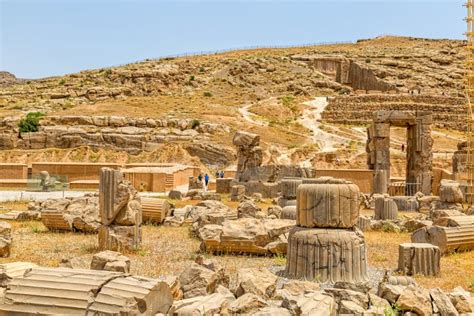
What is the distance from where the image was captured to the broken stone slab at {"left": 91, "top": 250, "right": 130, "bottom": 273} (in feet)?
22.8

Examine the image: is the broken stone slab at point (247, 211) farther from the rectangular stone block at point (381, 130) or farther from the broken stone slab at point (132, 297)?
the rectangular stone block at point (381, 130)

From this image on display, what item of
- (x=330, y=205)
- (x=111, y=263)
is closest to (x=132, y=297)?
(x=111, y=263)

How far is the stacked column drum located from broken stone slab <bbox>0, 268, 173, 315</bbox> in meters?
2.89

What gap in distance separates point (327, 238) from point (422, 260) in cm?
185

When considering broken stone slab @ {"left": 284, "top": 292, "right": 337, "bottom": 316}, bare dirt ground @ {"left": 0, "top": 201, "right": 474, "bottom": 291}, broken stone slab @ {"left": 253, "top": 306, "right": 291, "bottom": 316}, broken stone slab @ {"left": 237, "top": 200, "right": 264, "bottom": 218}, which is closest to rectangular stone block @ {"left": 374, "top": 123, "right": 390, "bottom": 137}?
bare dirt ground @ {"left": 0, "top": 201, "right": 474, "bottom": 291}

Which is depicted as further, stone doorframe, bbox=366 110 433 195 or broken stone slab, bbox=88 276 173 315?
stone doorframe, bbox=366 110 433 195

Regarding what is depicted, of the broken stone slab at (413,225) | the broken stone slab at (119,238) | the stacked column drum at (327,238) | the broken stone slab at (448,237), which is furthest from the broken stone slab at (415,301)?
the broken stone slab at (413,225)

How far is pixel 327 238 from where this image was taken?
787 centimetres

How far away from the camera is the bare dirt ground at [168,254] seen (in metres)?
8.63

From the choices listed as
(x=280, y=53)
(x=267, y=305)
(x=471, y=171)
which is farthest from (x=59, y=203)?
(x=280, y=53)

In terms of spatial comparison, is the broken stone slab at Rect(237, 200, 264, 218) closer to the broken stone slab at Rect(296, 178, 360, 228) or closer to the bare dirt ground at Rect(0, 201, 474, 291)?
the bare dirt ground at Rect(0, 201, 474, 291)

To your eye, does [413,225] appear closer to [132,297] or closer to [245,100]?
[132,297]

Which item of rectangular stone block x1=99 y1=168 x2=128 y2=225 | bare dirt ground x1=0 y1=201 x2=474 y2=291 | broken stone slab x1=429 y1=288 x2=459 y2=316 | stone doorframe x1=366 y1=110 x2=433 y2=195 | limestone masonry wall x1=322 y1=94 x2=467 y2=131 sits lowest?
bare dirt ground x1=0 y1=201 x2=474 y2=291

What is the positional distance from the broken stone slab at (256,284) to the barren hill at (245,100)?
2860 cm
